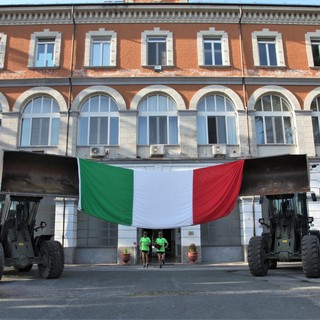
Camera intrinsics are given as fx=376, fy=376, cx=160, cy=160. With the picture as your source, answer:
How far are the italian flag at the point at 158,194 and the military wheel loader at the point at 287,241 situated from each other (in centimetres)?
194

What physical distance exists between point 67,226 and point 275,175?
1130 centimetres

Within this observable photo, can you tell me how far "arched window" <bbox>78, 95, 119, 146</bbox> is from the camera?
20406 mm

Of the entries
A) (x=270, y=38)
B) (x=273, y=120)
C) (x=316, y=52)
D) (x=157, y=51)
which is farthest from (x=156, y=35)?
(x=316, y=52)

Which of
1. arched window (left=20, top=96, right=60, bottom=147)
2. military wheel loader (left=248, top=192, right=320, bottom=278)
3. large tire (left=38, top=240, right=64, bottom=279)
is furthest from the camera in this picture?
arched window (left=20, top=96, right=60, bottom=147)

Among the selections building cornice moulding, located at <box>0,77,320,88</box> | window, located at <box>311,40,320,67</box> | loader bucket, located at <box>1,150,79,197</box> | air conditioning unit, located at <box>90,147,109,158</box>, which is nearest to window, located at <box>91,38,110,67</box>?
building cornice moulding, located at <box>0,77,320,88</box>

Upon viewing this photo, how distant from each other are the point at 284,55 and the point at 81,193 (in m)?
15.5

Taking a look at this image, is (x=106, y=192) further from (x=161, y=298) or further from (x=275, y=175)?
(x=275, y=175)

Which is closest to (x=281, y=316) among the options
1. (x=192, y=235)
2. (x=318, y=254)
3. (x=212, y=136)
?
(x=318, y=254)

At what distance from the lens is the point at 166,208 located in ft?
39.9

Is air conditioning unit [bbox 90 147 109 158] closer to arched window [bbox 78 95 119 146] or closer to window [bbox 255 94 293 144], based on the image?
arched window [bbox 78 95 119 146]

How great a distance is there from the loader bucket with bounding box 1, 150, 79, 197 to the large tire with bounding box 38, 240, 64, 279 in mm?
1791

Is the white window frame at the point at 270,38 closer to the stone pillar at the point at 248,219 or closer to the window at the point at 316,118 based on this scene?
the window at the point at 316,118

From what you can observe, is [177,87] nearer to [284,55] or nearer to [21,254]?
[284,55]

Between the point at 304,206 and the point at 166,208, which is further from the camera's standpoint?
the point at 304,206
